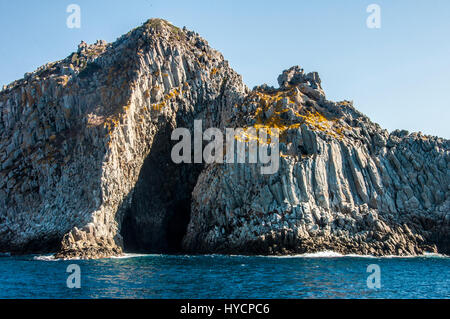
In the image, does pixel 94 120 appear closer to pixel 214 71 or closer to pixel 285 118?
pixel 214 71

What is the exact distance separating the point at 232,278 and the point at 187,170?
5218cm

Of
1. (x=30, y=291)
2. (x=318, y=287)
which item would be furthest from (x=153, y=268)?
(x=318, y=287)

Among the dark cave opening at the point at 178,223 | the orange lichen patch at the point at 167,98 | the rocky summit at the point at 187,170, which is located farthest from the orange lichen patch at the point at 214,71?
the dark cave opening at the point at 178,223

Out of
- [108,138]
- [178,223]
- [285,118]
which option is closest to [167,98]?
[108,138]

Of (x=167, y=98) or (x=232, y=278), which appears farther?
(x=167, y=98)

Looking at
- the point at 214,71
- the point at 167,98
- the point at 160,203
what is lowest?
the point at 160,203

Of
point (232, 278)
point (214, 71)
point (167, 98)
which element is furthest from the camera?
point (214, 71)

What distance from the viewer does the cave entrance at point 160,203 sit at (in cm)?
9025

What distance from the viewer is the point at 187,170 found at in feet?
325

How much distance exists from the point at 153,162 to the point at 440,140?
193 feet

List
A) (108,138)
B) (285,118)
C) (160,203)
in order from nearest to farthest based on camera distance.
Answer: (108,138)
(285,118)
(160,203)

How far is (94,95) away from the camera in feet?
321

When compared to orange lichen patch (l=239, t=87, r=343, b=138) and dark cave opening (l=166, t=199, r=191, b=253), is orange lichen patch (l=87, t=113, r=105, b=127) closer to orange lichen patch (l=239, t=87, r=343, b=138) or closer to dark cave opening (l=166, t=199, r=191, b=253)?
dark cave opening (l=166, t=199, r=191, b=253)

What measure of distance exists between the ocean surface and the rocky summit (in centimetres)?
895
